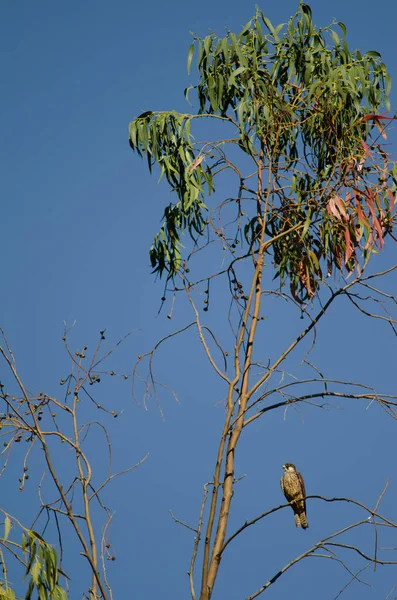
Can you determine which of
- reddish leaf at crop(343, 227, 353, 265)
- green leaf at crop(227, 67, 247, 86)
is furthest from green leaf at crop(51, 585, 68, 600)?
green leaf at crop(227, 67, 247, 86)

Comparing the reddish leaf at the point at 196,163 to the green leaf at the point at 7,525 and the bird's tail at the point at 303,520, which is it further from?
the bird's tail at the point at 303,520

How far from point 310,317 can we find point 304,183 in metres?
1.06

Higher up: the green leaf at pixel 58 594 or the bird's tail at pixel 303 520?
the bird's tail at pixel 303 520

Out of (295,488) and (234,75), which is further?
(295,488)

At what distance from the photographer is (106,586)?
423cm

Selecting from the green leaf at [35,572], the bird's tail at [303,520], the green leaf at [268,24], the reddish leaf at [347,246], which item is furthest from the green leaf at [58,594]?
the green leaf at [268,24]

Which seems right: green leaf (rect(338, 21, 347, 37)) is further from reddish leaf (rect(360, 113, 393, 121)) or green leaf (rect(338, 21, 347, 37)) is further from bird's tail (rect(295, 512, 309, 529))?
bird's tail (rect(295, 512, 309, 529))

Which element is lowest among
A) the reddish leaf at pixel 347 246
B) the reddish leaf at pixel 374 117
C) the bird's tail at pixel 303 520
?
the bird's tail at pixel 303 520

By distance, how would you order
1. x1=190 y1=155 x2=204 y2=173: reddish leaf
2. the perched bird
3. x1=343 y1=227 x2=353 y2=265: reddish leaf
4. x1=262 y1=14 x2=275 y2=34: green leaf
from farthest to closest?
the perched bird, x1=262 y1=14 x2=275 y2=34: green leaf, x1=190 y1=155 x2=204 y2=173: reddish leaf, x1=343 y1=227 x2=353 y2=265: reddish leaf

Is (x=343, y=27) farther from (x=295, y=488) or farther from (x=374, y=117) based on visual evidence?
(x=295, y=488)

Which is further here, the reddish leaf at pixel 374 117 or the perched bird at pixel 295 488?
the perched bird at pixel 295 488

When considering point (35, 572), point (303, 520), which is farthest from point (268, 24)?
point (35, 572)

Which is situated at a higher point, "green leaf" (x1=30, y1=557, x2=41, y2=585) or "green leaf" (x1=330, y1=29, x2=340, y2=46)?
"green leaf" (x1=330, y1=29, x2=340, y2=46)

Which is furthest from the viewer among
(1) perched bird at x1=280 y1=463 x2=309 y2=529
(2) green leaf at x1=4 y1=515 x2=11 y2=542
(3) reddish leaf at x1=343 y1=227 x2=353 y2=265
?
(1) perched bird at x1=280 y1=463 x2=309 y2=529
